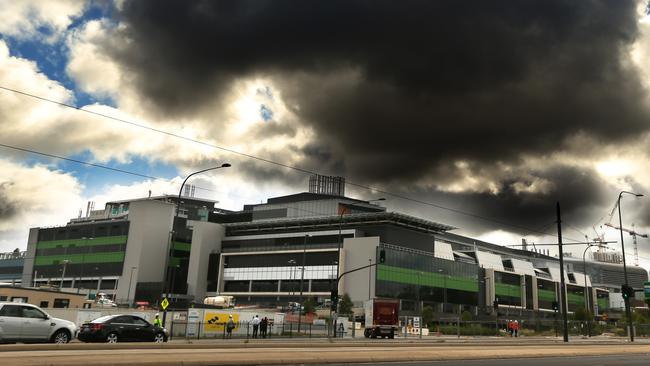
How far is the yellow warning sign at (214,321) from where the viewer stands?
49938mm

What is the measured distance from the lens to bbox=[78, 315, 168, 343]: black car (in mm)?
30484

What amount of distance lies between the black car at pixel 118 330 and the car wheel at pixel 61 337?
3.09 m

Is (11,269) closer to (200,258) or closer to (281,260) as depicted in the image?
(200,258)

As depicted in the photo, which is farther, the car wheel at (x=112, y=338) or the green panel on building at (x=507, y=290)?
the green panel on building at (x=507, y=290)

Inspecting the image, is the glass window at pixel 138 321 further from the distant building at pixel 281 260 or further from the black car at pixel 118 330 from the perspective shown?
the distant building at pixel 281 260

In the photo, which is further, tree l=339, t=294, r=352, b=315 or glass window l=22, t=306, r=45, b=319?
tree l=339, t=294, r=352, b=315

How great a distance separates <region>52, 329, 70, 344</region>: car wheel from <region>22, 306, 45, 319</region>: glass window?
3.52ft

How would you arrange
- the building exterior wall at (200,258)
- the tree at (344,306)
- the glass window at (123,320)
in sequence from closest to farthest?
the glass window at (123,320), the tree at (344,306), the building exterior wall at (200,258)

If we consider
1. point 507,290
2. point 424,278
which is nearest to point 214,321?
point 424,278

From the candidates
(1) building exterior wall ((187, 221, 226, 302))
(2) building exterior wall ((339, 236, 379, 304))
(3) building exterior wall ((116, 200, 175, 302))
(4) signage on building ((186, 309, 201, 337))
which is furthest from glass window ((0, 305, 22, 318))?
(1) building exterior wall ((187, 221, 226, 302))

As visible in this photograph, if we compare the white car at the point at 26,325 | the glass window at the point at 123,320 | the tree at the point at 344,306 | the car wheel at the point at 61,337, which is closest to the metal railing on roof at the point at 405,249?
the tree at the point at 344,306

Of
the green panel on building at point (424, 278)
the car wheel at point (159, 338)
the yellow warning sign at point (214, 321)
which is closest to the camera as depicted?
the car wheel at point (159, 338)

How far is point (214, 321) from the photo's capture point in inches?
2037

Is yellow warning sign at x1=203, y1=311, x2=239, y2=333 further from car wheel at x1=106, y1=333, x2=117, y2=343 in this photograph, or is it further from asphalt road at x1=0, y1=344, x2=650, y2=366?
asphalt road at x1=0, y1=344, x2=650, y2=366
